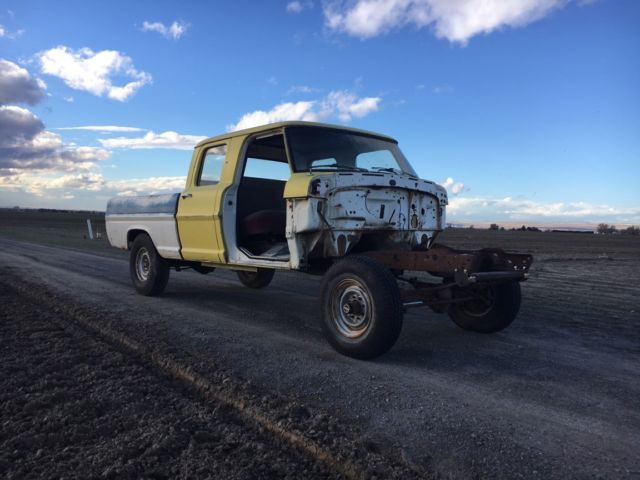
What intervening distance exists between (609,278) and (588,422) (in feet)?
28.7

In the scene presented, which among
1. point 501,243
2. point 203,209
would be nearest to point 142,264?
point 203,209

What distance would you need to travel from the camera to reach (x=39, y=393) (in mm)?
3229

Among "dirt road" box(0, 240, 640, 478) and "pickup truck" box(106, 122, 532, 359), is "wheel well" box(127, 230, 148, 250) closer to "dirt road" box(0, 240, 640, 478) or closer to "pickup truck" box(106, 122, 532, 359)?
"pickup truck" box(106, 122, 532, 359)

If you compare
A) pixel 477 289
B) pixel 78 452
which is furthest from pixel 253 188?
pixel 78 452

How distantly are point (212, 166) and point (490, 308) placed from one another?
3.92 metres

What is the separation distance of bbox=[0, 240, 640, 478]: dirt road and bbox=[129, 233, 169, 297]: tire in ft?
0.89

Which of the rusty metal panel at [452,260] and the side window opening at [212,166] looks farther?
the side window opening at [212,166]

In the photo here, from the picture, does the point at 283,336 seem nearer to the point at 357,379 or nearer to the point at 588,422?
the point at 357,379

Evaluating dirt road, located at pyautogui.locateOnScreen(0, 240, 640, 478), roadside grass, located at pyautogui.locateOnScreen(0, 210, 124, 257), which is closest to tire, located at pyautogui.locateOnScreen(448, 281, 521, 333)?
dirt road, located at pyautogui.locateOnScreen(0, 240, 640, 478)

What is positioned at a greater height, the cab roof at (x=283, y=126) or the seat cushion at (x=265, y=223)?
the cab roof at (x=283, y=126)

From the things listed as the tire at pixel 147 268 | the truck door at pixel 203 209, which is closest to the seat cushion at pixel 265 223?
the truck door at pixel 203 209

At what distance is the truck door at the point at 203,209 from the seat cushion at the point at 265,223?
362 millimetres

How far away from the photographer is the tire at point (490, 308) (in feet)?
16.6

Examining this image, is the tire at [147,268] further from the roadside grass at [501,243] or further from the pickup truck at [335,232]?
the roadside grass at [501,243]
